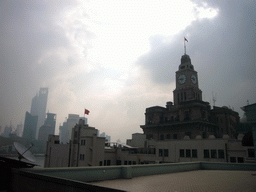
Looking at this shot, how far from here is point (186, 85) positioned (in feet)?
277

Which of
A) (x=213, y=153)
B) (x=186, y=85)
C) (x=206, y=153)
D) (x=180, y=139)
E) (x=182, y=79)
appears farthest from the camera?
(x=182, y=79)

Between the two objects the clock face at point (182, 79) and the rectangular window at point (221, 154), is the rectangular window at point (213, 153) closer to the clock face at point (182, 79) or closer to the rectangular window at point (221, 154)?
the rectangular window at point (221, 154)

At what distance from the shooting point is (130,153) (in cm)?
6028

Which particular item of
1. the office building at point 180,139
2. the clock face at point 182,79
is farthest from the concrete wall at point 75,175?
the clock face at point 182,79

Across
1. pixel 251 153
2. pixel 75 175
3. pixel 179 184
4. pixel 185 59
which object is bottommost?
pixel 179 184

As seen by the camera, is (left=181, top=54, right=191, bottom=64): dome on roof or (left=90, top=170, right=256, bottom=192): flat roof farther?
(left=181, top=54, right=191, bottom=64): dome on roof

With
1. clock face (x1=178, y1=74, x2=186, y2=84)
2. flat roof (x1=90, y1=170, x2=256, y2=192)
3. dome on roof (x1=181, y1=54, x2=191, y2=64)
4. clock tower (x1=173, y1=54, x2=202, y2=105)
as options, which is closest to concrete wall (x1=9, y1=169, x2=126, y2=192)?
flat roof (x1=90, y1=170, x2=256, y2=192)

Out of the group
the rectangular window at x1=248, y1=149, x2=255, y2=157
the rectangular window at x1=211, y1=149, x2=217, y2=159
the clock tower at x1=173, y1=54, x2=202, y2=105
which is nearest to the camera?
the rectangular window at x1=248, y1=149, x2=255, y2=157

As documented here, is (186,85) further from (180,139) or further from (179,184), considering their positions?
(179,184)

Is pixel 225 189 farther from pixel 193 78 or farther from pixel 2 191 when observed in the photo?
pixel 193 78

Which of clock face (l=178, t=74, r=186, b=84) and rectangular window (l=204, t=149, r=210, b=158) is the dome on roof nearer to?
clock face (l=178, t=74, r=186, b=84)

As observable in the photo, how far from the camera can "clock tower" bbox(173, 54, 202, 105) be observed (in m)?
82.9

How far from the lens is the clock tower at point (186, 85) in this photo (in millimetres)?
82938

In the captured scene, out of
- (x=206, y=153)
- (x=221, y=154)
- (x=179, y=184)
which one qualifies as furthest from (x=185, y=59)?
(x=179, y=184)
